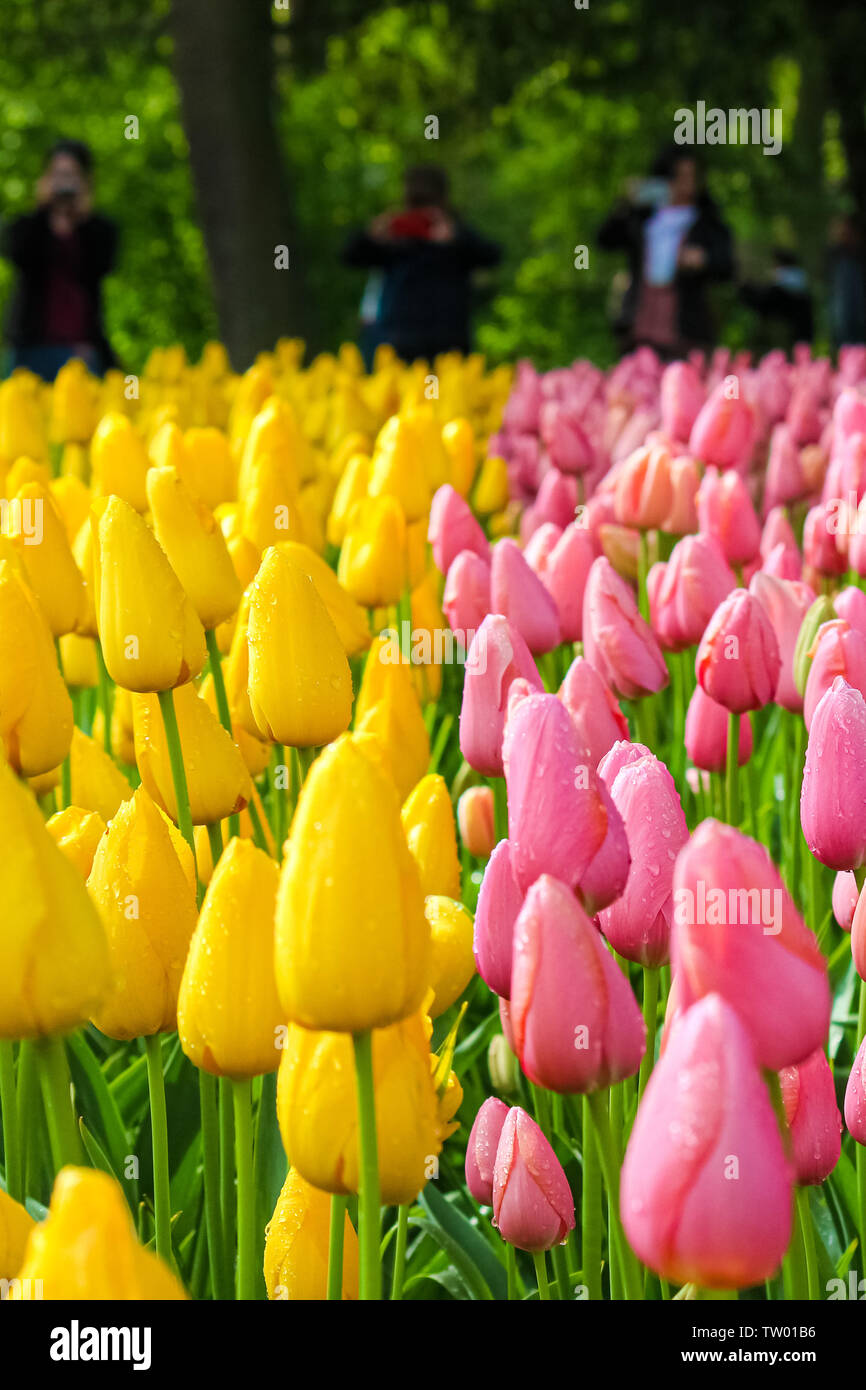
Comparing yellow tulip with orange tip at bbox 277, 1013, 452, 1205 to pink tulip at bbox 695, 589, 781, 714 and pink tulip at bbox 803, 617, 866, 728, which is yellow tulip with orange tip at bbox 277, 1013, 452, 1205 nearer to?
pink tulip at bbox 803, 617, 866, 728

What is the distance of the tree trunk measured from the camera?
27.9ft

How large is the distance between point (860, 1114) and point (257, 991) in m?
0.40

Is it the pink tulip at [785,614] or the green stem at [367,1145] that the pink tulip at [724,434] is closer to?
the pink tulip at [785,614]

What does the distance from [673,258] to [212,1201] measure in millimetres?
8169

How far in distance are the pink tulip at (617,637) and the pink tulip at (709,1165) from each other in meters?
1.04

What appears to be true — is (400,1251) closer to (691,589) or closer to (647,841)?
(647,841)

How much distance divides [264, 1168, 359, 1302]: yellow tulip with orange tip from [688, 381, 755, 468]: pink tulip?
212 cm

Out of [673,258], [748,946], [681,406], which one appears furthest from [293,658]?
[673,258]

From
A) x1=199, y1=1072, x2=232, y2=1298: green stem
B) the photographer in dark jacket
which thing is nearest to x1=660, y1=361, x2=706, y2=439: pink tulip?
x1=199, y1=1072, x2=232, y2=1298: green stem

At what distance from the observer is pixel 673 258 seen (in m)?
8.74

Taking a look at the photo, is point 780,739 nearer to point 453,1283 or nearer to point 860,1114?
point 453,1283

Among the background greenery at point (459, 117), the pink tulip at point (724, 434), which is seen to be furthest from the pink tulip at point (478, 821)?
the background greenery at point (459, 117)

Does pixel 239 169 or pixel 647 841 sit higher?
pixel 239 169

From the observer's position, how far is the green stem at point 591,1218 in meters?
1.16
